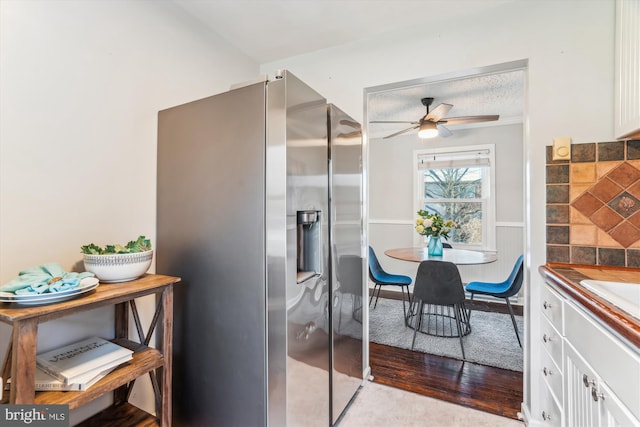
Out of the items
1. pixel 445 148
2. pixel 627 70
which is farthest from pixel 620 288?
pixel 445 148

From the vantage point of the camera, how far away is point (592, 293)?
1.09m

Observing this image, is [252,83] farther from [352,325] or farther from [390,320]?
[390,320]

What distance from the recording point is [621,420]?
0.79m

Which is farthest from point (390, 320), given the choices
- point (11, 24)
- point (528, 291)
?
point (11, 24)

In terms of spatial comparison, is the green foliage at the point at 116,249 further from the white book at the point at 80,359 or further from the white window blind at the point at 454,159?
the white window blind at the point at 454,159

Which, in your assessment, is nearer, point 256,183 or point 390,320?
point 256,183

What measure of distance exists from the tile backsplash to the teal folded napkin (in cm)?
223

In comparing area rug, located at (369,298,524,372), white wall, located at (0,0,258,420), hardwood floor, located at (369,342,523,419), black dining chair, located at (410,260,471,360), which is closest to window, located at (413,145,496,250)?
area rug, located at (369,298,524,372)

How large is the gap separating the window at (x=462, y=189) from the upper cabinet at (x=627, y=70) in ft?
9.13

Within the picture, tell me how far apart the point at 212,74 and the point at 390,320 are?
3.03 m

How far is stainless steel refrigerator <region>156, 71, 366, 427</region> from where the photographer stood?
48.9 inches

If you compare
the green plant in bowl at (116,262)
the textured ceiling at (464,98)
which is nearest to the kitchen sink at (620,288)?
the green plant in bowl at (116,262)

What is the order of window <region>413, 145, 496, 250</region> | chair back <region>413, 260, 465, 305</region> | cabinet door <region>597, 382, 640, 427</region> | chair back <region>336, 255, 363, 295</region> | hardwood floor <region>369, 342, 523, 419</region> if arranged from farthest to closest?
1. window <region>413, 145, 496, 250</region>
2. chair back <region>413, 260, 465, 305</region>
3. hardwood floor <region>369, 342, 523, 419</region>
4. chair back <region>336, 255, 363, 295</region>
5. cabinet door <region>597, 382, 640, 427</region>

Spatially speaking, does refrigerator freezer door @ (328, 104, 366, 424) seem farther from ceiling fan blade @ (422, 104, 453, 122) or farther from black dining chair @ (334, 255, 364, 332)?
ceiling fan blade @ (422, 104, 453, 122)
